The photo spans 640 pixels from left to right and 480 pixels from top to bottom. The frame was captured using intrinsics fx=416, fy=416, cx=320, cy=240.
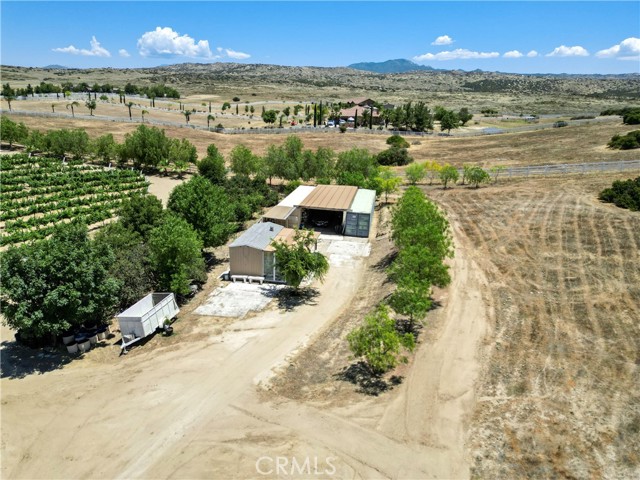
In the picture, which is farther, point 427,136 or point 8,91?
point 8,91

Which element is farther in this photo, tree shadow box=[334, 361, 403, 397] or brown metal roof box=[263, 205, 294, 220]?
brown metal roof box=[263, 205, 294, 220]

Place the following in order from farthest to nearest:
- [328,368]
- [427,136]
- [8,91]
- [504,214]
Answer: [8,91] → [427,136] → [504,214] → [328,368]

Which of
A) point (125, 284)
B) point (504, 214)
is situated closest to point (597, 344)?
point (504, 214)

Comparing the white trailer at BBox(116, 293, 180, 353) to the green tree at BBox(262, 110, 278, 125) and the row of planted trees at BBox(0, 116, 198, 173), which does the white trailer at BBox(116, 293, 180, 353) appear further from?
the green tree at BBox(262, 110, 278, 125)

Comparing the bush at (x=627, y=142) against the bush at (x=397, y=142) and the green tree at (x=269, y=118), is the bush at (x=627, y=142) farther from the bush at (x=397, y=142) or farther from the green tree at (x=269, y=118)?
the green tree at (x=269, y=118)

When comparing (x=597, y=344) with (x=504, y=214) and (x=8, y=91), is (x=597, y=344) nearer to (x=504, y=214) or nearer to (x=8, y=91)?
(x=504, y=214)

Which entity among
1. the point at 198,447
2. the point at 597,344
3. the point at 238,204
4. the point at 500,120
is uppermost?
the point at 500,120

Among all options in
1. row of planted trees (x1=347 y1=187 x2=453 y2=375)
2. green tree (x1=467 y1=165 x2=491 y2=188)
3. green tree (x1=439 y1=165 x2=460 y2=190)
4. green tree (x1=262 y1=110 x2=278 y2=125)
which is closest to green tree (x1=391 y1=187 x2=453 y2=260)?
row of planted trees (x1=347 y1=187 x2=453 y2=375)

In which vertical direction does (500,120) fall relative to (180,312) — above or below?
above
